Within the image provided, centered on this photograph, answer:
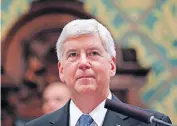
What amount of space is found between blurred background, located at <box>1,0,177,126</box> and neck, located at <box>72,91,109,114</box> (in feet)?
6.70

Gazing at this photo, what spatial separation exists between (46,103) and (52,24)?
1069 mm

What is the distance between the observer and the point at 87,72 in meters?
1.70

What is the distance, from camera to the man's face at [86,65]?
1.71 meters

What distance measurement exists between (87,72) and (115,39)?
7.13 ft

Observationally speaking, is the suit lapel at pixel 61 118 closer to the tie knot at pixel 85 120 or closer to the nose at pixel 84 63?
the tie knot at pixel 85 120

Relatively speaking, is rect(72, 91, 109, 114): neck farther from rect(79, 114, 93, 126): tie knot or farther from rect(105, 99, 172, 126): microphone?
rect(105, 99, 172, 126): microphone

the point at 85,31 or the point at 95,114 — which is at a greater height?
the point at 85,31

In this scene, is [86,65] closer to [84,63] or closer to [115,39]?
[84,63]

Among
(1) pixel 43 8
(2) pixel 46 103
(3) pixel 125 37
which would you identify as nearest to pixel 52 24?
(1) pixel 43 8

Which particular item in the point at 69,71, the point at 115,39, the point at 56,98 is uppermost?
the point at 69,71

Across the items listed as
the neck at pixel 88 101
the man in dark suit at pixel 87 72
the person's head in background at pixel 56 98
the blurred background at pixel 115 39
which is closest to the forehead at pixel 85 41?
the man in dark suit at pixel 87 72

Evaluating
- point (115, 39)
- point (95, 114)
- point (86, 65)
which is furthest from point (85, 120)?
point (115, 39)

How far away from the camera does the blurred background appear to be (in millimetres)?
3844

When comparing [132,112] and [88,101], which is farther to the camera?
[88,101]
